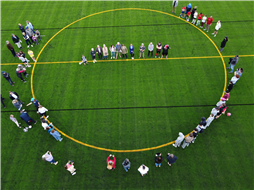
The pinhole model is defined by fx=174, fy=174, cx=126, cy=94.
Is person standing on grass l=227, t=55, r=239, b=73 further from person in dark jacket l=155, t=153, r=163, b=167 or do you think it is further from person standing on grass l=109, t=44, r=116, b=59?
person in dark jacket l=155, t=153, r=163, b=167

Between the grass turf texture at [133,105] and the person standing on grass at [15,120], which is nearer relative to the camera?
the grass turf texture at [133,105]

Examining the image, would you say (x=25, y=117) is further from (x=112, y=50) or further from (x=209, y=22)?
(x=209, y=22)

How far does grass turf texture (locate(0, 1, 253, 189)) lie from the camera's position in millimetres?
11297

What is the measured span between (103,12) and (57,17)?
18.2 ft

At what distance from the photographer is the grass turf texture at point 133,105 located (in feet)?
37.1

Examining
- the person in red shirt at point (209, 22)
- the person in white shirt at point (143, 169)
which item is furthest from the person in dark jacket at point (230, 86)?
the person in white shirt at point (143, 169)

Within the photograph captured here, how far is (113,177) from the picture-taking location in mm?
11234

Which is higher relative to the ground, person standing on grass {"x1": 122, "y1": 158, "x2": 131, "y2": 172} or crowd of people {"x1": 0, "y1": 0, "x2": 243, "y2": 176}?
crowd of people {"x1": 0, "y1": 0, "x2": 243, "y2": 176}

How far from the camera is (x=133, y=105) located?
14133 millimetres

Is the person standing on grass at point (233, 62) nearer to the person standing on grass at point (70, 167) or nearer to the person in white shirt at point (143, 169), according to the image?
the person in white shirt at point (143, 169)

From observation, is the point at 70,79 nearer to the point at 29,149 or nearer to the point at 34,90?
the point at 34,90

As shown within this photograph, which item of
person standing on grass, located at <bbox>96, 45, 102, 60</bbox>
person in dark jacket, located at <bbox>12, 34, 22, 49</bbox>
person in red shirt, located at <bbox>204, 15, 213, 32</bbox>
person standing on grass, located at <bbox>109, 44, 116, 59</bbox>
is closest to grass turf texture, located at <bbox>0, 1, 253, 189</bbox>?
person standing on grass, located at <bbox>96, 45, 102, 60</bbox>

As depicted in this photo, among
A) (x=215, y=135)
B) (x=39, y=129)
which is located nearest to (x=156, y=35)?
(x=215, y=135)

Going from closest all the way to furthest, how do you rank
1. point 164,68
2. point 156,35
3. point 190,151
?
point 190,151, point 164,68, point 156,35
